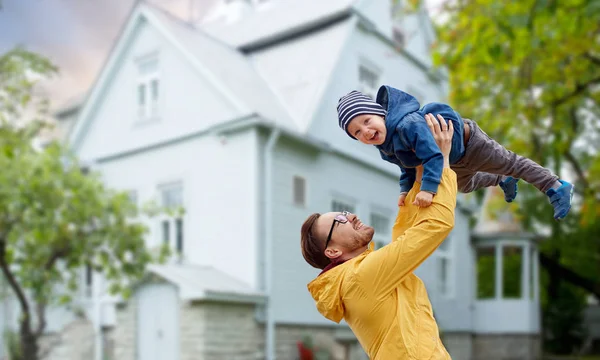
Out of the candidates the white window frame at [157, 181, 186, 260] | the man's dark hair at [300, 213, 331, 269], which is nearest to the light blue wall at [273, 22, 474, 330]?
the white window frame at [157, 181, 186, 260]

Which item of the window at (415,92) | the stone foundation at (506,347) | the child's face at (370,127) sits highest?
the window at (415,92)

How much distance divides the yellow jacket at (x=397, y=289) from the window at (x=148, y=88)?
449 inches

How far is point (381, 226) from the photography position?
580 inches

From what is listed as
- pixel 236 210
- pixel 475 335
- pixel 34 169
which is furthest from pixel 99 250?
pixel 475 335

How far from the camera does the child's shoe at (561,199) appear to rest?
223 cm

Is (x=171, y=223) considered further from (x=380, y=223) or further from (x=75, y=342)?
(x=380, y=223)

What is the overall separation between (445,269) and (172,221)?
7329 mm

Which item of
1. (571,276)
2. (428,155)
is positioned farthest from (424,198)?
(571,276)

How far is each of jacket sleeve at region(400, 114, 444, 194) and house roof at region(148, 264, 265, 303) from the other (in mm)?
8732

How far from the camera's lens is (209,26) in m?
16.9

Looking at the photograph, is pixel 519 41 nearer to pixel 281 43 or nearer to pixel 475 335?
pixel 281 43

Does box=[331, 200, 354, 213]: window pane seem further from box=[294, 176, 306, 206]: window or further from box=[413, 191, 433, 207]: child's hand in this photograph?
box=[413, 191, 433, 207]: child's hand

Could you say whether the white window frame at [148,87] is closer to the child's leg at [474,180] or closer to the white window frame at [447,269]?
the white window frame at [447,269]

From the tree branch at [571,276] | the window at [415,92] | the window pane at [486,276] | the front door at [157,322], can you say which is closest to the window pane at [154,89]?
the front door at [157,322]
